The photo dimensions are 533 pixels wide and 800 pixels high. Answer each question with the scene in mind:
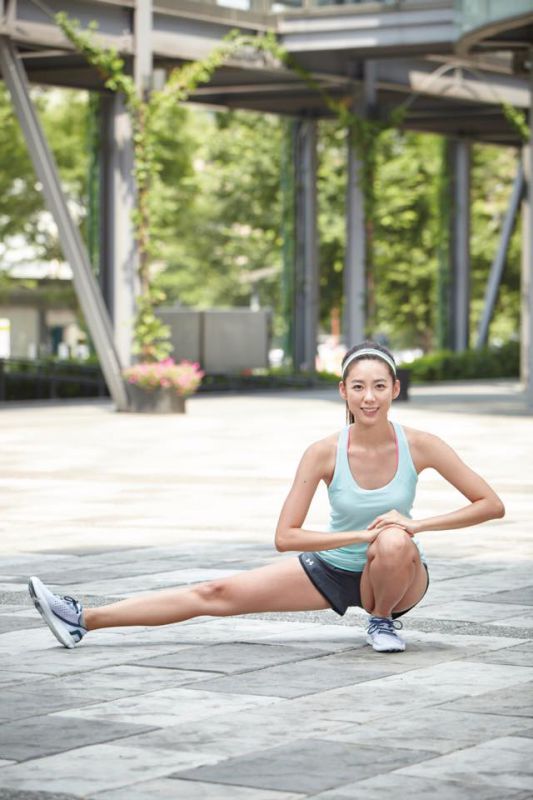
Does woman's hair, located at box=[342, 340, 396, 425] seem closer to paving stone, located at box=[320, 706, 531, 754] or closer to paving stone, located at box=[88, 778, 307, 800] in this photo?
paving stone, located at box=[320, 706, 531, 754]

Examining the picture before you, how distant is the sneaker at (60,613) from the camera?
708 centimetres

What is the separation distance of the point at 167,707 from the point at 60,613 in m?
1.26

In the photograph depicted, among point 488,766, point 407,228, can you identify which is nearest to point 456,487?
point 488,766

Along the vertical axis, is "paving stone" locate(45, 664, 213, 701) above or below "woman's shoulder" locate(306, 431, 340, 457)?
below

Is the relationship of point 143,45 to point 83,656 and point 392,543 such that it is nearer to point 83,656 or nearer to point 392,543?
point 83,656

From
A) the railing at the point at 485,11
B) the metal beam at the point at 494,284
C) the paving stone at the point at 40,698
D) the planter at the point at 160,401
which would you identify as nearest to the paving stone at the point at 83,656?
the paving stone at the point at 40,698

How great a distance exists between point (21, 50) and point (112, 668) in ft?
76.3

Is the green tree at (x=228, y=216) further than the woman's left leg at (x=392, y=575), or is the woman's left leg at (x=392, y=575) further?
the green tree at (x=228, y=216)

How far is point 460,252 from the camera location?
45688 mm

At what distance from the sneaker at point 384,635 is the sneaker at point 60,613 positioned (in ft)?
3.90

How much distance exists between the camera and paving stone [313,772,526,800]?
15.7 ft

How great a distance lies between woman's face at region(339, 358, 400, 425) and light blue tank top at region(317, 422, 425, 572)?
0.55 ft

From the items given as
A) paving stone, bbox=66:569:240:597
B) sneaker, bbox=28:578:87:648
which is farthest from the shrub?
sneaker, bbox=28:578:87:648

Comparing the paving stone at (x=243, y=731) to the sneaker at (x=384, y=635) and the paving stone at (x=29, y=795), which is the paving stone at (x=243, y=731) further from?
the sneaker at (x=384, y=635)
